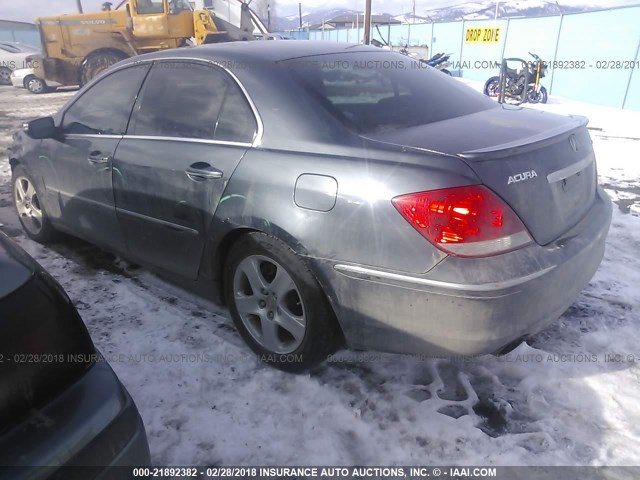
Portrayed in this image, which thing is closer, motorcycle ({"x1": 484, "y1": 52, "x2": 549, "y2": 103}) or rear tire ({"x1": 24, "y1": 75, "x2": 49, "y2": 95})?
motorcycle ({"x1": 484, "y1": 52, "x2": 549, "y2": 103})

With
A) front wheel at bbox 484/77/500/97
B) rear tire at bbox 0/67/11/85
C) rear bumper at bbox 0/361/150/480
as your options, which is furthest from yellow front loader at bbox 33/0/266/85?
rear bumper at bbox 0/361/150/480

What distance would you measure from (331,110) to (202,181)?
763 mm

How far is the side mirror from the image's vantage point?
3.54m

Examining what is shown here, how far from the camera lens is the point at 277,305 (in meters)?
2.43

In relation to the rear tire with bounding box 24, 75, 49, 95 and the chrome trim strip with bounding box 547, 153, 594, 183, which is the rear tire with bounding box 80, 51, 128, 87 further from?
the chrome trim strip with bounding box 547, 153, 594, 183

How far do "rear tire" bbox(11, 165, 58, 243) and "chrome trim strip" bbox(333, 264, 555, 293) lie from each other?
3.01 metres

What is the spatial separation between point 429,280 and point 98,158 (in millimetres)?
2357

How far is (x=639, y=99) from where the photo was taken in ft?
41.9

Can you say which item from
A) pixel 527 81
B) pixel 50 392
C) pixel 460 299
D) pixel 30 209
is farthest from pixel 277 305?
pixel 527 81

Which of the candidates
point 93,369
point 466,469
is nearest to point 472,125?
point 466,469

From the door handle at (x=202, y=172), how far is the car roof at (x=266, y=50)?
65cm

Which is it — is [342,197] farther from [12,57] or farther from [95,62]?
[12,57]

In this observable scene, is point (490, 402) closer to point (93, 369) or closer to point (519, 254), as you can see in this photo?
point (519, 254)

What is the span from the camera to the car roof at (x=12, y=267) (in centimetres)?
131
